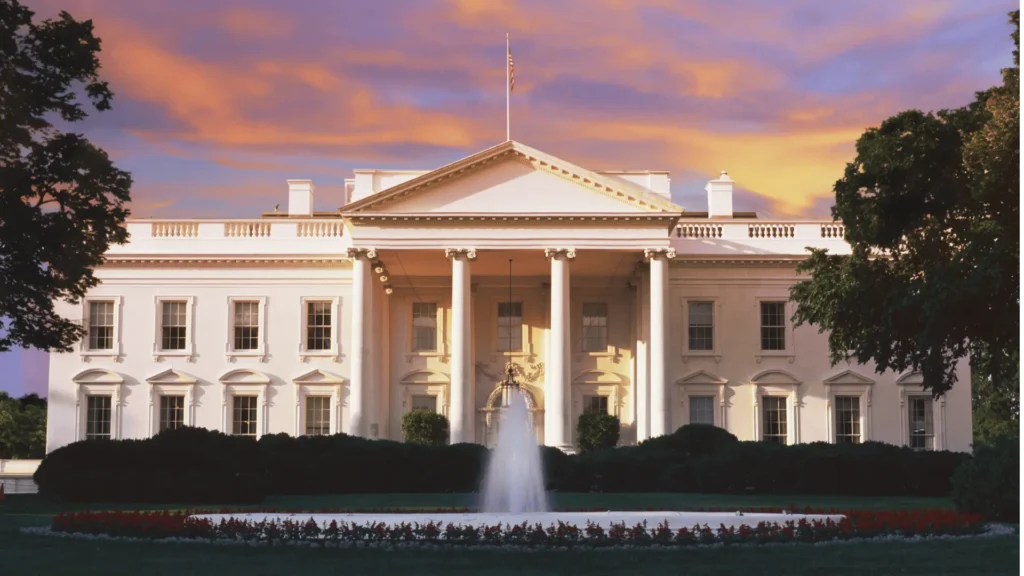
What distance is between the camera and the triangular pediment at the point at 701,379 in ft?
164

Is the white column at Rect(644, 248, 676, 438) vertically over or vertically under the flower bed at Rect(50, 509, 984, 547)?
over

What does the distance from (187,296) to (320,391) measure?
6162 mm

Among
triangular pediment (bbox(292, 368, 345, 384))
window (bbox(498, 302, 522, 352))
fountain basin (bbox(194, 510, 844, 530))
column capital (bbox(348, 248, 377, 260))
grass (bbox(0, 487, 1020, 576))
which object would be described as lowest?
grass (bbox(0, 487, 1020, 576))

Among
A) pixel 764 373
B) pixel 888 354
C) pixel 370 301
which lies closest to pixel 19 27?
pixel 370 301

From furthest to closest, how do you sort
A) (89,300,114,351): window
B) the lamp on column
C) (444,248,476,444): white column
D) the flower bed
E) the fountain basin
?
(89,300,114,351): window
the lamp on column
(444,248,476,444): white column
the fountain basin
the flower bed

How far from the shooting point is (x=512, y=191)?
46719mm

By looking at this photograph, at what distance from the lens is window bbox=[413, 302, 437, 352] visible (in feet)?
168

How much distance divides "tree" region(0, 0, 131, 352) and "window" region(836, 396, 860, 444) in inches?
1133

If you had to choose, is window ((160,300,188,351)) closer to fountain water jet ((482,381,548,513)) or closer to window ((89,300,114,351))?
window ((89,300,114,351))

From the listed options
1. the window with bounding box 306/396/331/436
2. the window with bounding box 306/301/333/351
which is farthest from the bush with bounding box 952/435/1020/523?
the window with bounding box 306/301/333/351

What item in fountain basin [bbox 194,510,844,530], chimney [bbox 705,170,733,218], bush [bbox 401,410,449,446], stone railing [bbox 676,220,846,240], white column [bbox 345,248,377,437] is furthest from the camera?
chimney [bbox 705,170,733,218]

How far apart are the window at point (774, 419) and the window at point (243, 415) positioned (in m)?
19.1

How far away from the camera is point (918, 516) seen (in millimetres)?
19625

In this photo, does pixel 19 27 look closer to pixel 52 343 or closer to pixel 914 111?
pixel 52 343
